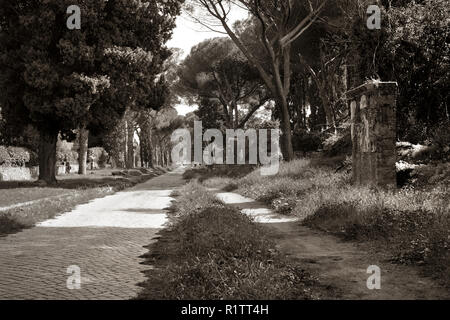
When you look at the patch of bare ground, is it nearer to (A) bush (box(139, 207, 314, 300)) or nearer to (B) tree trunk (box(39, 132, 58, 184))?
(A) bush (box(139, 207, 314, 300))

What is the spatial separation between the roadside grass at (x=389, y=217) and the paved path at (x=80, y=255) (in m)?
3.35

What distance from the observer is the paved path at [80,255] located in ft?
17.4

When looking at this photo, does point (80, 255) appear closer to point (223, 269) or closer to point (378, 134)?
point (223, 269)

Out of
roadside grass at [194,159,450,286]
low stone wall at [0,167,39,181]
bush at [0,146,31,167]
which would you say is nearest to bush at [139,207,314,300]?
roadside grass at [194,159,450,286]

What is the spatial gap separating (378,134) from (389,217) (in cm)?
355

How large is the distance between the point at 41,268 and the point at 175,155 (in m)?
113

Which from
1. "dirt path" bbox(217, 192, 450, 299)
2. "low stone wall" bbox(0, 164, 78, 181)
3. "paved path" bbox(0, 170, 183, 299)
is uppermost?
"low stone wall" bbox(0, 164, 78, 181)

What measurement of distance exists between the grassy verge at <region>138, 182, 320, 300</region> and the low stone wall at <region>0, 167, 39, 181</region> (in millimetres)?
22330

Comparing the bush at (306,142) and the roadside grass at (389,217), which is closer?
the roadside grass at (389,217)

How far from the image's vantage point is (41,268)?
641 centimetres

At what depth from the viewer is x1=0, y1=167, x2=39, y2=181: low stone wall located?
27744 mm

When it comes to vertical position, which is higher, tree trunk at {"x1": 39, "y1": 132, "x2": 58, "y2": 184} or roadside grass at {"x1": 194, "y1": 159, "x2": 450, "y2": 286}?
tree trunk at {"x1": 39, "y1": 132, "x2": 58, "y2": 184}

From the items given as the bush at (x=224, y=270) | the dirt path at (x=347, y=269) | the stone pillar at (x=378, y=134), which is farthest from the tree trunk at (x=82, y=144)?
the bush at (x=224, y=270)

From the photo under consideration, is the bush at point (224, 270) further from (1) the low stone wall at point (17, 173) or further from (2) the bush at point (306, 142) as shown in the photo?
(1) the low stone wall at point (17, 173)
